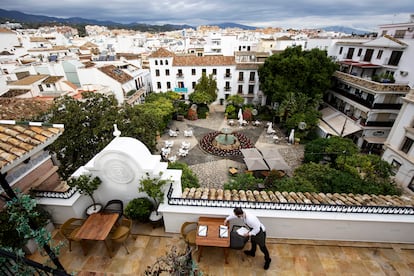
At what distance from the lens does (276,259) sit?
19.2 ft

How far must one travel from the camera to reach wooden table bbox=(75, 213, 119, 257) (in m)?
5.51

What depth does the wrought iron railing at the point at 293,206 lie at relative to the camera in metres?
5.82

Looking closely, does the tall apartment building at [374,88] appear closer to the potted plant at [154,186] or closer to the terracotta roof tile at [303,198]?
the terracotta roof tile at [303,198]

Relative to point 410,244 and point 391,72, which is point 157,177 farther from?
point 391,72

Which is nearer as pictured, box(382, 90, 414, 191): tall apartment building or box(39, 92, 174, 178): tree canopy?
box(39, 92, 174, 178): tree canopy

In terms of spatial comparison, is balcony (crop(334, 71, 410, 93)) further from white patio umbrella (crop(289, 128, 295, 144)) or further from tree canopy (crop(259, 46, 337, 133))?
white patio umbrella (crop(289, 128, 295, 144))

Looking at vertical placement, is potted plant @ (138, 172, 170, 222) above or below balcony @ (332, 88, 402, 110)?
above

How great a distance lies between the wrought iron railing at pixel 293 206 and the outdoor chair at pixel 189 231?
59 cm

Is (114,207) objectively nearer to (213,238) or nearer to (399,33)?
(213,238)

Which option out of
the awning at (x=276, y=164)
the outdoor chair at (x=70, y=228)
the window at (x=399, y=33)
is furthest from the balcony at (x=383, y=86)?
the outdoor chair at (x=70, y=228)

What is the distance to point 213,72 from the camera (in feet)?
102

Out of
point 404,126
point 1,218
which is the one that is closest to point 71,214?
point 1,218

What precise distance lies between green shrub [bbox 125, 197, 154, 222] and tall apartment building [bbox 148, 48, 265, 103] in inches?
1075

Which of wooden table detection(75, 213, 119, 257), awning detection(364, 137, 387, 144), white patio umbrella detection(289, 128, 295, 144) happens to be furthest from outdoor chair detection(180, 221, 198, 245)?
awning detection(364, 137, 387, 144)
